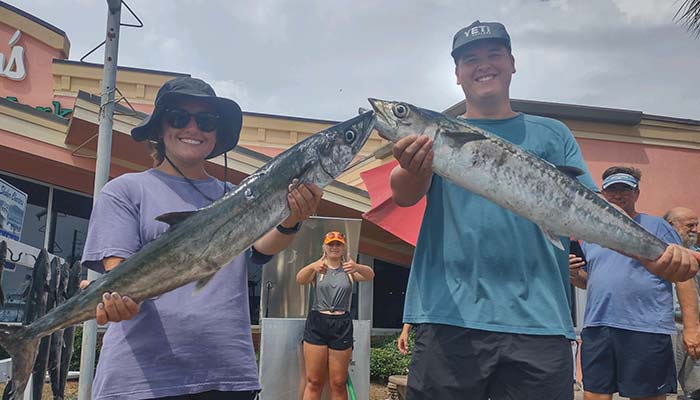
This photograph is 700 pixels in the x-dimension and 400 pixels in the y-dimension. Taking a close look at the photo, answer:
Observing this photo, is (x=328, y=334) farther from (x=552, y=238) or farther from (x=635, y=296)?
(x=552, y=238)

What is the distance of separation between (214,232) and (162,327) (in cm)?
44

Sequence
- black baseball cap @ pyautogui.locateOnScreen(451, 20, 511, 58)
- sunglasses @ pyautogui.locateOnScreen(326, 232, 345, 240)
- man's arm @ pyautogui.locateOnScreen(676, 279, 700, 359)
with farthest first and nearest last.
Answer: sunglasses @ pyautogui.locateOnScreen(326, 232, 345, 240) < man's arm @ pyautogui.locateOnScreen(676, 279, 700, 359) < black baseball cap @ pyautogui.locateOnScreen(451, 20, 511, 58)

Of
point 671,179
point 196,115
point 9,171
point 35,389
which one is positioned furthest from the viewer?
point 671,179

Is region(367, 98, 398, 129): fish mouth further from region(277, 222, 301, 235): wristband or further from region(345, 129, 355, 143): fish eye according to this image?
region(277, 222, 301, 235): wristband

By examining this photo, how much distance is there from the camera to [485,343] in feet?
8.75

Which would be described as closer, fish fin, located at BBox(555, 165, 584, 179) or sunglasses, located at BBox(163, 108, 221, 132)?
fish fin, located at BBox(555, 165, 584, 179)

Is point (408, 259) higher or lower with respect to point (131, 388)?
higher

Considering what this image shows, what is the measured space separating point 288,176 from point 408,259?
10533 mm

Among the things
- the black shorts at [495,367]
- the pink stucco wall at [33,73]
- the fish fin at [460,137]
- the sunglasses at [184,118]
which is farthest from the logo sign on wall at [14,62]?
the black shorts at [495,367]

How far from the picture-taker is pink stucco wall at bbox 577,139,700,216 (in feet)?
38.7

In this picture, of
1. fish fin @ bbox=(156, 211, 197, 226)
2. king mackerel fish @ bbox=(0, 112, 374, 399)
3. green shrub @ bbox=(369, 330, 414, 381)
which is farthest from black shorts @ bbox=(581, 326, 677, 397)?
green shrub @ bbox=(369, 330, 414, 381)

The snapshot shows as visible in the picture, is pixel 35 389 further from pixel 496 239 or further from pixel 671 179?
pixel 671 179

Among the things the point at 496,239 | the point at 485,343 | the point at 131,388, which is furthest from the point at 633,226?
the point at 131,388

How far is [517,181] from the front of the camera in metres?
2.60
